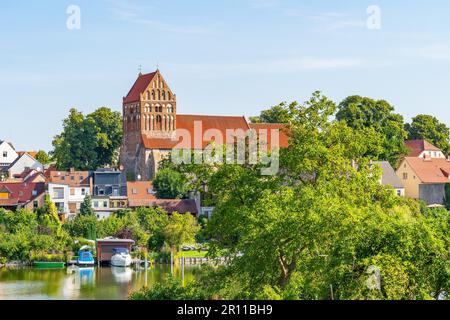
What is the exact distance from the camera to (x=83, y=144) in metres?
73.2

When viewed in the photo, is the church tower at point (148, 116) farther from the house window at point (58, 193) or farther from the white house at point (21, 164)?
→ the house window at point (58, 193)

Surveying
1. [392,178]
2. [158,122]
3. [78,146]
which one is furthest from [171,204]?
[158,122]

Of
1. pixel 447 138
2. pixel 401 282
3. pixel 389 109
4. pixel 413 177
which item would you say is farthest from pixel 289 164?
pixel 447 138

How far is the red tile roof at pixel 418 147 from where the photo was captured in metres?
77.4

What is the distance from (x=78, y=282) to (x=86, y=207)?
719 inches

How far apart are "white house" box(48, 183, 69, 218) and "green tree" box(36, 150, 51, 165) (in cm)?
2953

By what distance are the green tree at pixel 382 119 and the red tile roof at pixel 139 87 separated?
14.9 m

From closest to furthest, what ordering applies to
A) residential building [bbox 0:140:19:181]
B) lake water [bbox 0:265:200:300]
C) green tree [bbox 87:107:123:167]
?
lake water [bbox 0:265:200:300] → green tree [bbox 87:107:123:167] → residential building [bbox 0:140:19:181]

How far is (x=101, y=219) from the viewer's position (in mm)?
59312

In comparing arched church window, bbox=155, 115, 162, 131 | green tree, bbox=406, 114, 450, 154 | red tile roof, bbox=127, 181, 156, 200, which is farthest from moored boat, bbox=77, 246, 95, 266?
green tree, bbox=406, 114, 450, 154

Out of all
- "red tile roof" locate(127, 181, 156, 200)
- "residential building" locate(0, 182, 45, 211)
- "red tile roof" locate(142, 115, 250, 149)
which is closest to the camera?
"residential building" locate(0, 182, 45, 211)

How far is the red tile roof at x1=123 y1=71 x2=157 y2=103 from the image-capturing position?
79.4 metres

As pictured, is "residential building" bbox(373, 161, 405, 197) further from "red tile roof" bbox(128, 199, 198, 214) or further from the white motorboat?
the white motorboat
